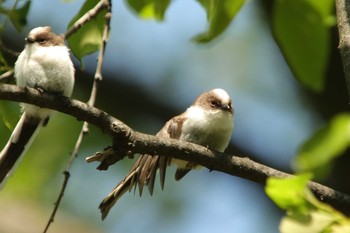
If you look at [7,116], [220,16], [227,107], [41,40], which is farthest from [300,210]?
[227,107]

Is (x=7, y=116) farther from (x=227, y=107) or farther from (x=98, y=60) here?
(x=227, y=107)

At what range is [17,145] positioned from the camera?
12.0 ft

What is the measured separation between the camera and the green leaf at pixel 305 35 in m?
0.92

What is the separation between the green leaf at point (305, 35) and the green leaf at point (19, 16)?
1.91 meters

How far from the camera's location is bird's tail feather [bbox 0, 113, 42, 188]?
3.47m

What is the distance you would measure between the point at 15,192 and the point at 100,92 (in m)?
2.30

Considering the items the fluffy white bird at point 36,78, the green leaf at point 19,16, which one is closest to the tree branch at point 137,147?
the green leaf at point 19,16

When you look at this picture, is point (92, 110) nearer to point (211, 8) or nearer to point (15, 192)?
point (211, 8)

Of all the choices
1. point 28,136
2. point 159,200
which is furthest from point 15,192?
point 28,136

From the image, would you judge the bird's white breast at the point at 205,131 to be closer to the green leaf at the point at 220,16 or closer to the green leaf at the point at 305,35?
the green leaf at the point at 220,16

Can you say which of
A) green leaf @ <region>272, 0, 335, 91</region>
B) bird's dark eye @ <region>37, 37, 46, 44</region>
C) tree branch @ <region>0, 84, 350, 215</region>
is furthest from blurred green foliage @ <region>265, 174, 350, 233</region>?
bird's dark eye @ <region>37, 37, 46, 44</region>

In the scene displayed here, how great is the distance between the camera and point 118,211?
8461 millimetres

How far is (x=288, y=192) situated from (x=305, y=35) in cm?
24

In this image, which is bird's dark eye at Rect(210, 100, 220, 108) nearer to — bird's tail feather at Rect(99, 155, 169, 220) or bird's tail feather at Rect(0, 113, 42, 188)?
bird's tail feather at Rect(99, 155, 169, 220)
